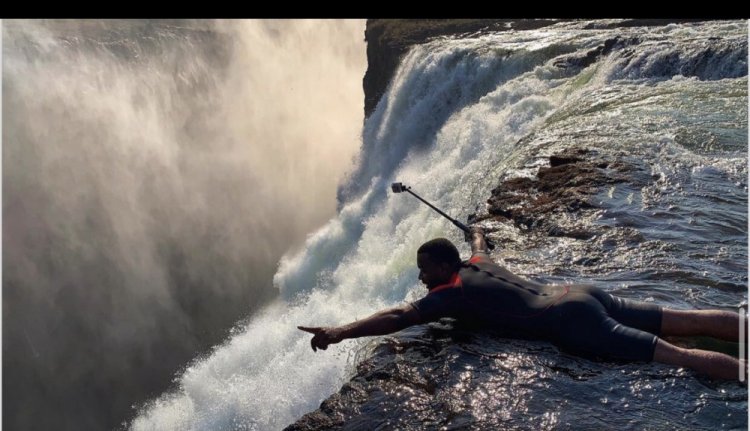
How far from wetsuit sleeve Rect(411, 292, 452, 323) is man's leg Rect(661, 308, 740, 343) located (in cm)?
135

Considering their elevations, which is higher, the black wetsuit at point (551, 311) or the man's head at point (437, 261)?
the man's head at point (437, 261)

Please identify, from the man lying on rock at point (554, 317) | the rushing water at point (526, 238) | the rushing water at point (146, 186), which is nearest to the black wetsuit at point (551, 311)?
the man lying on rock at point (554, 317)

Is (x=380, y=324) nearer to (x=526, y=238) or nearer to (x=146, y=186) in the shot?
(x=526, y=238)

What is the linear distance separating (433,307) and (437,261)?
13.0 inches

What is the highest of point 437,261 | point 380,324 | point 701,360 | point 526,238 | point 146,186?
point 437,261

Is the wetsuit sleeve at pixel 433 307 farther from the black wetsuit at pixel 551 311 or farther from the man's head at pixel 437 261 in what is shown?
the man's head at pixel 437 261

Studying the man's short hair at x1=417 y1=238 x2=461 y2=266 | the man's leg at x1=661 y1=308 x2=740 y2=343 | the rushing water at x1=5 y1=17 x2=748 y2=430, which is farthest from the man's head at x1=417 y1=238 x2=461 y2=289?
the man's leg at x1=661 y1=308 x2=740 y2=343

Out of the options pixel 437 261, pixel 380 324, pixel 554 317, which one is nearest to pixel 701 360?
pixel 554 317

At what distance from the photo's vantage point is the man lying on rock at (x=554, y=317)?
4.06m

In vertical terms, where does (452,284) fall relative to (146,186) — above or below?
above

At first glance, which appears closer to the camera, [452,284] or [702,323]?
[702,323]

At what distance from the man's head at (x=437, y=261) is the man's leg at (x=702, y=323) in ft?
4.47

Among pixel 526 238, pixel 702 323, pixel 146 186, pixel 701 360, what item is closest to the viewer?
pixel 701 360

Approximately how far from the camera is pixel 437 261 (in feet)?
15.3
